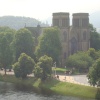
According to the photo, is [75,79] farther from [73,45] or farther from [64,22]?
[64,22]

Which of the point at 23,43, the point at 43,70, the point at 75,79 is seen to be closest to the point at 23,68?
the point at 43,70

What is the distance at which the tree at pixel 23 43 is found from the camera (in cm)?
13662

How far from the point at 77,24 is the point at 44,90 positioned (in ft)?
196

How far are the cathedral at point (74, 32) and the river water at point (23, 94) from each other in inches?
1976

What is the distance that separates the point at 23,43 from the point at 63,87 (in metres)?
38.0

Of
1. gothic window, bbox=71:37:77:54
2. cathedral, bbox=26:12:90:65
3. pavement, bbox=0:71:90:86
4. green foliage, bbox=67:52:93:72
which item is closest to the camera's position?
pavement, bbox=0:71:90:86

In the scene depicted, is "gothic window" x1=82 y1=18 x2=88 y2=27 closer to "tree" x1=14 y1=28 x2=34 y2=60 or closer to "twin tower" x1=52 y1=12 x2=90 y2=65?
"twin tower" x1=52 y1=12 x2=90 y2=65

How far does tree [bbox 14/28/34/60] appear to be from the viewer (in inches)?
5379

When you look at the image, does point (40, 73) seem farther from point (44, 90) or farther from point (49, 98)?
point (49, 98)

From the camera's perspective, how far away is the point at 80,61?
5212 inches

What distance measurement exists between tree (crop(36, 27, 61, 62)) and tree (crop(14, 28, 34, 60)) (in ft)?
11.3

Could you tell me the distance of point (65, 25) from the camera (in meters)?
156

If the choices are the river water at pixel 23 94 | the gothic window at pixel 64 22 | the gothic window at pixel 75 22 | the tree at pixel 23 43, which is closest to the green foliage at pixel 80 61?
the tree at pixel 23 43

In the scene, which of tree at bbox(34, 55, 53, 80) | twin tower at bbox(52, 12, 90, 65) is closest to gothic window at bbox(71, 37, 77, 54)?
twin tower at bbox(52, 12, 90, 65)
